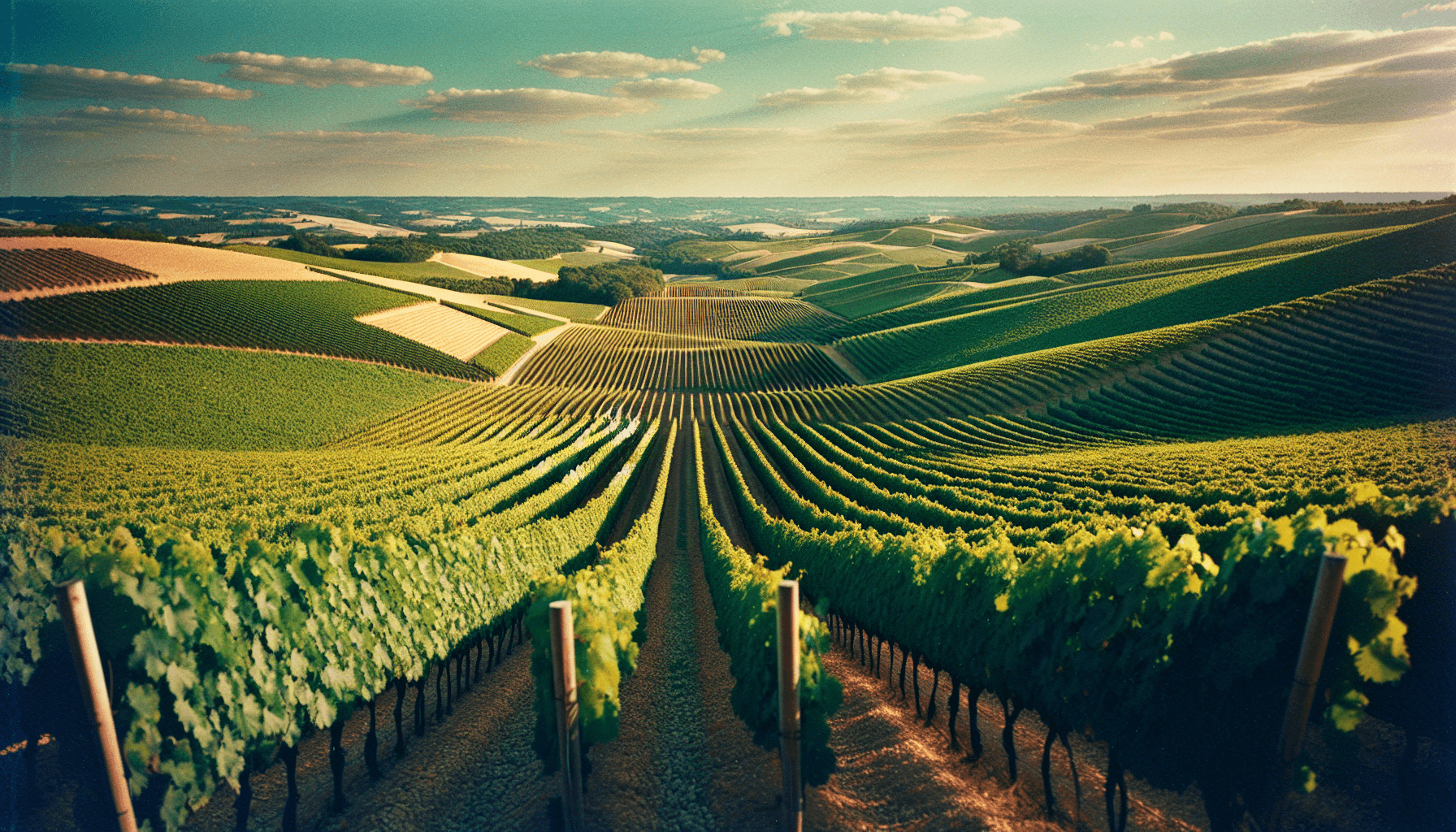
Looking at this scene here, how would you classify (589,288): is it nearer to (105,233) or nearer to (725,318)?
(725,318)

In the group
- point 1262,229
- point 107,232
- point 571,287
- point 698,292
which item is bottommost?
point 698,292

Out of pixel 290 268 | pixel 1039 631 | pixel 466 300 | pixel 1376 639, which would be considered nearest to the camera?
pixel 1376 639

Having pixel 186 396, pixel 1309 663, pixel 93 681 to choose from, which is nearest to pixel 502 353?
pixel 186 396

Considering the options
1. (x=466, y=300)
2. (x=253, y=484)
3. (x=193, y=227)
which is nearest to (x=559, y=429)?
(x=253, y=484)

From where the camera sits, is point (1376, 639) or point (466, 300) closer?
point (1376, 639)

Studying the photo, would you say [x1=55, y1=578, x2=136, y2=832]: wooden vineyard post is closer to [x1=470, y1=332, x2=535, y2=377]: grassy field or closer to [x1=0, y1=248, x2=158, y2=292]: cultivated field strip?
[x1=470, y1=332, x2=535, y2=377]: grassy field

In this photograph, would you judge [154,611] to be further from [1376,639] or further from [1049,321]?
[1049,321]

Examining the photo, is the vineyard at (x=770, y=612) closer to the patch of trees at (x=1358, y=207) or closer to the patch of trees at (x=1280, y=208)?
the patch of trees at (x=1358, y=207)
